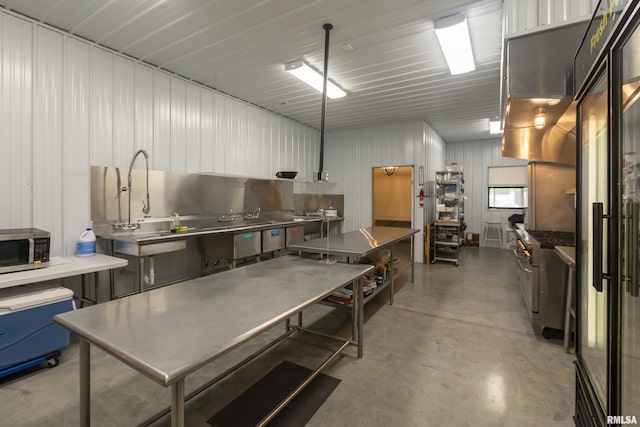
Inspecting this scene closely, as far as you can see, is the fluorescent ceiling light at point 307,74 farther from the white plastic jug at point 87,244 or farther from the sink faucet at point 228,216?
the white plastic jug at point 87,244

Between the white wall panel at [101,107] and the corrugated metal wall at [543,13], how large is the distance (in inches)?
160

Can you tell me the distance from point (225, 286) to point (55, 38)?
132 inches

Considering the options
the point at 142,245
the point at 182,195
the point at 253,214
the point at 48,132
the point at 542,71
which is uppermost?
the point at 542,71

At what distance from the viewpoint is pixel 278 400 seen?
75.2 inches

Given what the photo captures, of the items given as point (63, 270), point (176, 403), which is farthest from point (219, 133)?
point (176, 403)

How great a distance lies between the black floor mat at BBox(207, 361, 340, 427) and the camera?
1.74 m

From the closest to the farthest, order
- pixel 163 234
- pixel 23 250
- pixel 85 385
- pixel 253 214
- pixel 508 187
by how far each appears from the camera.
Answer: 1. pixel 85 385
2. pixel 23 250
3. pixel 163 234
4. pixel 253 214
5. pixel 508 187

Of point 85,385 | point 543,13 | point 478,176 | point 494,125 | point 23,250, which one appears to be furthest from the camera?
point 478,176

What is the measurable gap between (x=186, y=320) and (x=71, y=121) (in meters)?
3.09

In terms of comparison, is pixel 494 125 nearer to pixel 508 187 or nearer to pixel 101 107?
pixel 508 187

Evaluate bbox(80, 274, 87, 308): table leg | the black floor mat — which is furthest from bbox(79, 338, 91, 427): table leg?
bbox(80, 274, 87, 308): table leg

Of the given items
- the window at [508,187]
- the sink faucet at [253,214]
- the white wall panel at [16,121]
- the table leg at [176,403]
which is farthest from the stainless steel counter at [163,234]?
the window at [508,187]

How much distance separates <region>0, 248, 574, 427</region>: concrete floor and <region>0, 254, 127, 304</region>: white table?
2.42 feet

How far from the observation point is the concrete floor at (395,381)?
178 centimetres
